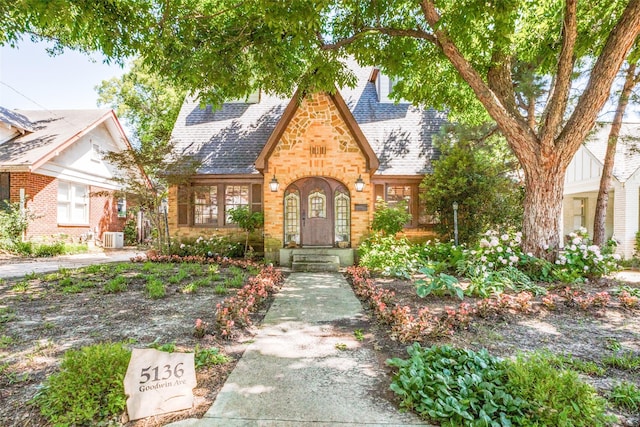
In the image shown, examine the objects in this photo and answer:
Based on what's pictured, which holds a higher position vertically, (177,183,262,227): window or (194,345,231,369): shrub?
(177,183,262,227): window

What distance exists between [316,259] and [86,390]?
7702mm

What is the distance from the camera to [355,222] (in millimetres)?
10797

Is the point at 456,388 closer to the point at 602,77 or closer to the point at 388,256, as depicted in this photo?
the point at 388,256

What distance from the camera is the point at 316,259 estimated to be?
10.0m

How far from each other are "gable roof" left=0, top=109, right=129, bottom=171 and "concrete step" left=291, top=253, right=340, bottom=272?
10549mm

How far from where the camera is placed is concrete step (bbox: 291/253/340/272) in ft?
31.9

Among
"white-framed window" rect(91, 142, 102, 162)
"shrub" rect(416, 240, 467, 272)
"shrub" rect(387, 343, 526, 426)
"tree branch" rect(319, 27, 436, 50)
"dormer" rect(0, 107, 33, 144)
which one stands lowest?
"shrub" rect(387, 343, 526, 426)

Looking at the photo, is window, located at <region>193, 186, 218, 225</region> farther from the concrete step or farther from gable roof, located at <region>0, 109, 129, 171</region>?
gable roof, located at <region>0, 109, 129, 171</region>

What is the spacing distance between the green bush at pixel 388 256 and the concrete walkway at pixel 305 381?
143 inches

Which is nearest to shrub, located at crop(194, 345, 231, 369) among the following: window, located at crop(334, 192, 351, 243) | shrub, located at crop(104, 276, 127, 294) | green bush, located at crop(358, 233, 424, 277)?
shrub, located at crop(104, 276, 127, 294)

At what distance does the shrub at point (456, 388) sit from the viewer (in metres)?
2.38

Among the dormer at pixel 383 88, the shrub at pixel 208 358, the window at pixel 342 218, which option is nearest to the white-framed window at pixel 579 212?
the dormer at pixel 383 88

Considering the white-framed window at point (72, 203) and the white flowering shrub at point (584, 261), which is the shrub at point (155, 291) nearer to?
the white flowering shrub at point (584, 261)

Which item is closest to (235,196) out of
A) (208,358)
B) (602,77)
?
(208,358)
